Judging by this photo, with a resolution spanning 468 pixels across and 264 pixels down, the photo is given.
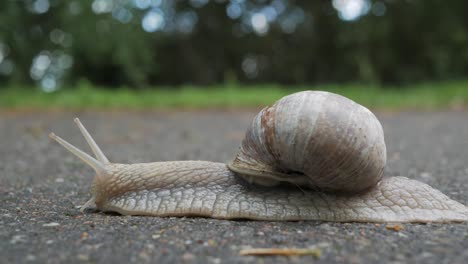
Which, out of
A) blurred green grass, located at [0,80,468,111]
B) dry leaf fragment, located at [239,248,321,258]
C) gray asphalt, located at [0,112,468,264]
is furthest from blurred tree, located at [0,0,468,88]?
dry leaf fragment, located at [239,248,321,258]

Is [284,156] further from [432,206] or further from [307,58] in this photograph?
[307,58]

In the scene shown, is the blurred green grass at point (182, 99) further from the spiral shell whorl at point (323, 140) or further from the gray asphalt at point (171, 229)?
the spiral shell whorl at point (323, 140)

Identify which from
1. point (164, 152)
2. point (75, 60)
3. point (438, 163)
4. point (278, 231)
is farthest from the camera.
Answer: point (75, 60)

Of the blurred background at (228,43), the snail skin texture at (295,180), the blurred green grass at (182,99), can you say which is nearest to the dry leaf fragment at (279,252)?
the snail skin texture at (295,180)

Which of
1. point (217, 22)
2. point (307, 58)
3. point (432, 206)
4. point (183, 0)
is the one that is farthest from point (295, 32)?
point (432, 206)

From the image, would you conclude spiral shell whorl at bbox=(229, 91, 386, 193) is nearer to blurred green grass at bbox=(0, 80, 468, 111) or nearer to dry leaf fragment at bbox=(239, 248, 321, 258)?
dry leaf fragment at bbox=(239, 248, 321, 258)

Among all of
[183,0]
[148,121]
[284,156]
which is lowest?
[148,121]
